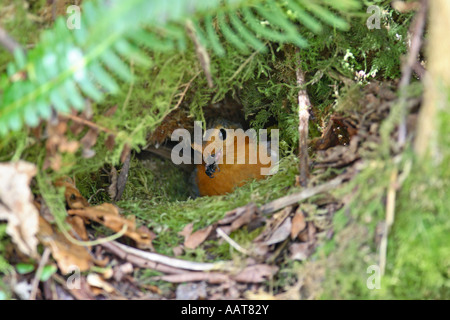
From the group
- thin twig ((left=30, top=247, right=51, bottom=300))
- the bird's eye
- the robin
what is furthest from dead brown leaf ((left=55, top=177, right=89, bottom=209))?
the bird's eye

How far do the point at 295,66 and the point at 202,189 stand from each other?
1.62 metres

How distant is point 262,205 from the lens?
1.89m

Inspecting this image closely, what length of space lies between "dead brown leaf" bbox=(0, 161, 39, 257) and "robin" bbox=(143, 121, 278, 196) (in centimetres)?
187

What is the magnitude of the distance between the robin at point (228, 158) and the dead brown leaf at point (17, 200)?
187 centimetres

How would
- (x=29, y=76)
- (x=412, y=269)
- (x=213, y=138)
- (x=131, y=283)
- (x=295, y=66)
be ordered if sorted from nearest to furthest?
(x=29, y=76)
(x=412, y=269)
(x=131, y=283)
(x=295, y=66)
(x=213, y=138)

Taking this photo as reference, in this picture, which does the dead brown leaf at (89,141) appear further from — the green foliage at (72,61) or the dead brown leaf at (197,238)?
the dead brown leaf at (197,238)

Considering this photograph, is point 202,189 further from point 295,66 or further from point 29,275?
point 29,275

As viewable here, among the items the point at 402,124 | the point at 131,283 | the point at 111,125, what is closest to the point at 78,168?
the point at 111,125

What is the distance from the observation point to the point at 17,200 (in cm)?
138

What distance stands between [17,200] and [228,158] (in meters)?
2.25

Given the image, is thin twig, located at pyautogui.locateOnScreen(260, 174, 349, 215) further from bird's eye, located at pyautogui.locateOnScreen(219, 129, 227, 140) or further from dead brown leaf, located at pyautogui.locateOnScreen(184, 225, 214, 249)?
bird's eye, located at pyautogui.locateOnScreen(219, 129, 227, 140)

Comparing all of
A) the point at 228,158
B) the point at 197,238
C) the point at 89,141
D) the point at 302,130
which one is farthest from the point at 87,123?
the point at 228,158

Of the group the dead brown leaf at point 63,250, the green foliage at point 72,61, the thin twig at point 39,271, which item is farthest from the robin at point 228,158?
the green foliage at point 72,61

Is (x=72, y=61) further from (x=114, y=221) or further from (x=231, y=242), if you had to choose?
(x=231, y=242)
